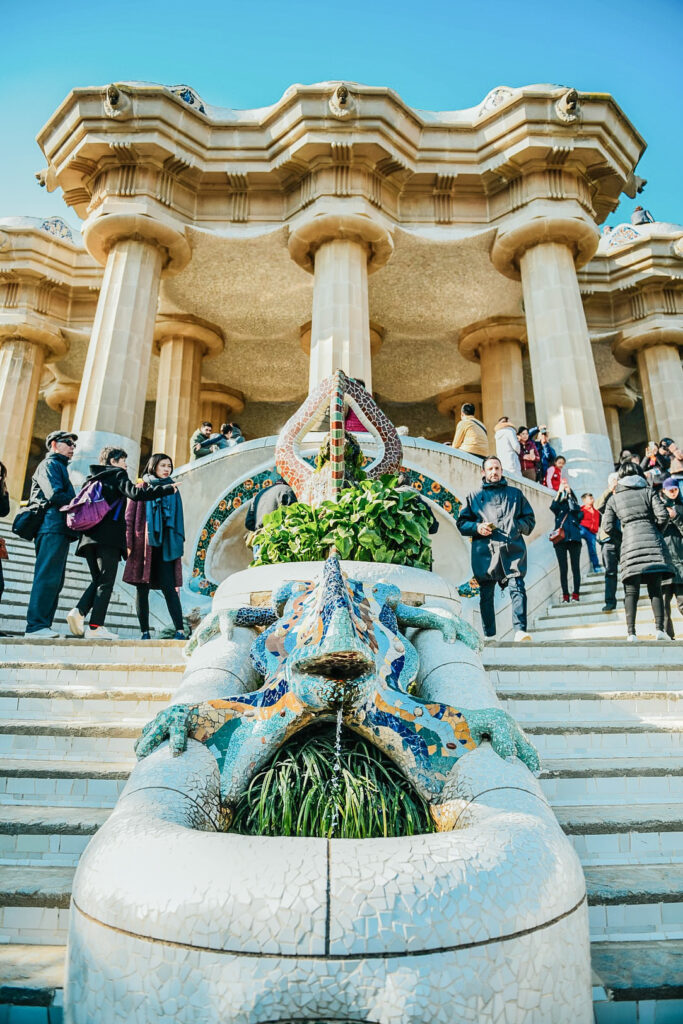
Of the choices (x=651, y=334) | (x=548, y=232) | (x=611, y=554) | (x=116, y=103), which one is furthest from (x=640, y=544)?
(x=651, y=334)

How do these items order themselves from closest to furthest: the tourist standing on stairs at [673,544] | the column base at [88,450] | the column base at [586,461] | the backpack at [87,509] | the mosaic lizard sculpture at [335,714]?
the mosaic lizard sculpture at [335,714]
the backpack at [87,509]
the tourist standing on stairs at [673,544]
the column base at [88,450]
the column base at [586,461]

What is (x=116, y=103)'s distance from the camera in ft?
48.2

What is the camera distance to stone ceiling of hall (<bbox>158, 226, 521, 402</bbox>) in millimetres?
16922

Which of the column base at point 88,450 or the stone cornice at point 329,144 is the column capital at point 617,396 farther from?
the column base at point 88,450

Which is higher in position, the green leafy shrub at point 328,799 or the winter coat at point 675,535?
the winter coat at point 675,535

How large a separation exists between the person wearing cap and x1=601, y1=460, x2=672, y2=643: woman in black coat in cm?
511

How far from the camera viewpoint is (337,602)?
9.03 feet

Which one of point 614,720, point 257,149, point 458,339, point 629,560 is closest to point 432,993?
point 614,720

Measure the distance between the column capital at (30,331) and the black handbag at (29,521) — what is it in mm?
14551

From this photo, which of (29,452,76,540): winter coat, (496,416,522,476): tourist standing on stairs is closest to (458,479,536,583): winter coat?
(29,452,76,540): winter coat

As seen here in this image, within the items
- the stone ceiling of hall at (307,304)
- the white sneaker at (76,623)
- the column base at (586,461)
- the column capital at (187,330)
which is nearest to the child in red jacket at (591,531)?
the column base at (586,461)

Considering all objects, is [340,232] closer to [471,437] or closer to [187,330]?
[471,437]

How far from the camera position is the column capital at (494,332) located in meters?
19.9

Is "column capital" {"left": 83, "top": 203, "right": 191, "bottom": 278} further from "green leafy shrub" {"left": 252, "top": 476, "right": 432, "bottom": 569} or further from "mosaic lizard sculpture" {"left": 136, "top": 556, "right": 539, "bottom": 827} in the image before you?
"mosaic lizard sculpture" {"left": 136, "top": 556, "right": 539, "bottom": 827}
